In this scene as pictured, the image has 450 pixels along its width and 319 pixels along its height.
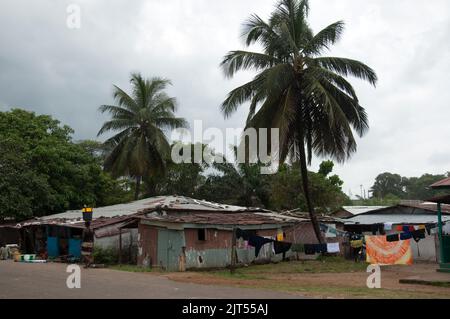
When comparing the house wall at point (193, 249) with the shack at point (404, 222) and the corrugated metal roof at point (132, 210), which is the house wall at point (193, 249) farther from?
the shack at point (404, 222)

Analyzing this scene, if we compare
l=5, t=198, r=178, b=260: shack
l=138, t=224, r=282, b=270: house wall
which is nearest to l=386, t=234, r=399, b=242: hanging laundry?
l=138, t=224, r=282, b=270: house wall

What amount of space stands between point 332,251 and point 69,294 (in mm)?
15763

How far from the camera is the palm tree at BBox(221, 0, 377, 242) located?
2283 centimetres

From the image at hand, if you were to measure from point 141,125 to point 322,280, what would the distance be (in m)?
20.7

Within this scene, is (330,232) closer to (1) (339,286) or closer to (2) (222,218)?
(2) (222,218)

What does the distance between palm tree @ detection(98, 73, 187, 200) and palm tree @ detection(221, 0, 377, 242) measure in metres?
11.3

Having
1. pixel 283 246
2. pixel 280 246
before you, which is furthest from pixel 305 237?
pixel 280 246

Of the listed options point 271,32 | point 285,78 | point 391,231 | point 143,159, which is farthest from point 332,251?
point 143,159

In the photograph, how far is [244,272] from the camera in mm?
20156

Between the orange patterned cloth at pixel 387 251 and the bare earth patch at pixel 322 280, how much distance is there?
1.34ft

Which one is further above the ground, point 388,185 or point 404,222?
point 388,185

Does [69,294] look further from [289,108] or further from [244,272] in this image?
[289,108]

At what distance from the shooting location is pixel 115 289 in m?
13.2

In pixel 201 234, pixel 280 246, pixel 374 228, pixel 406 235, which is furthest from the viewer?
pixel 374 228
